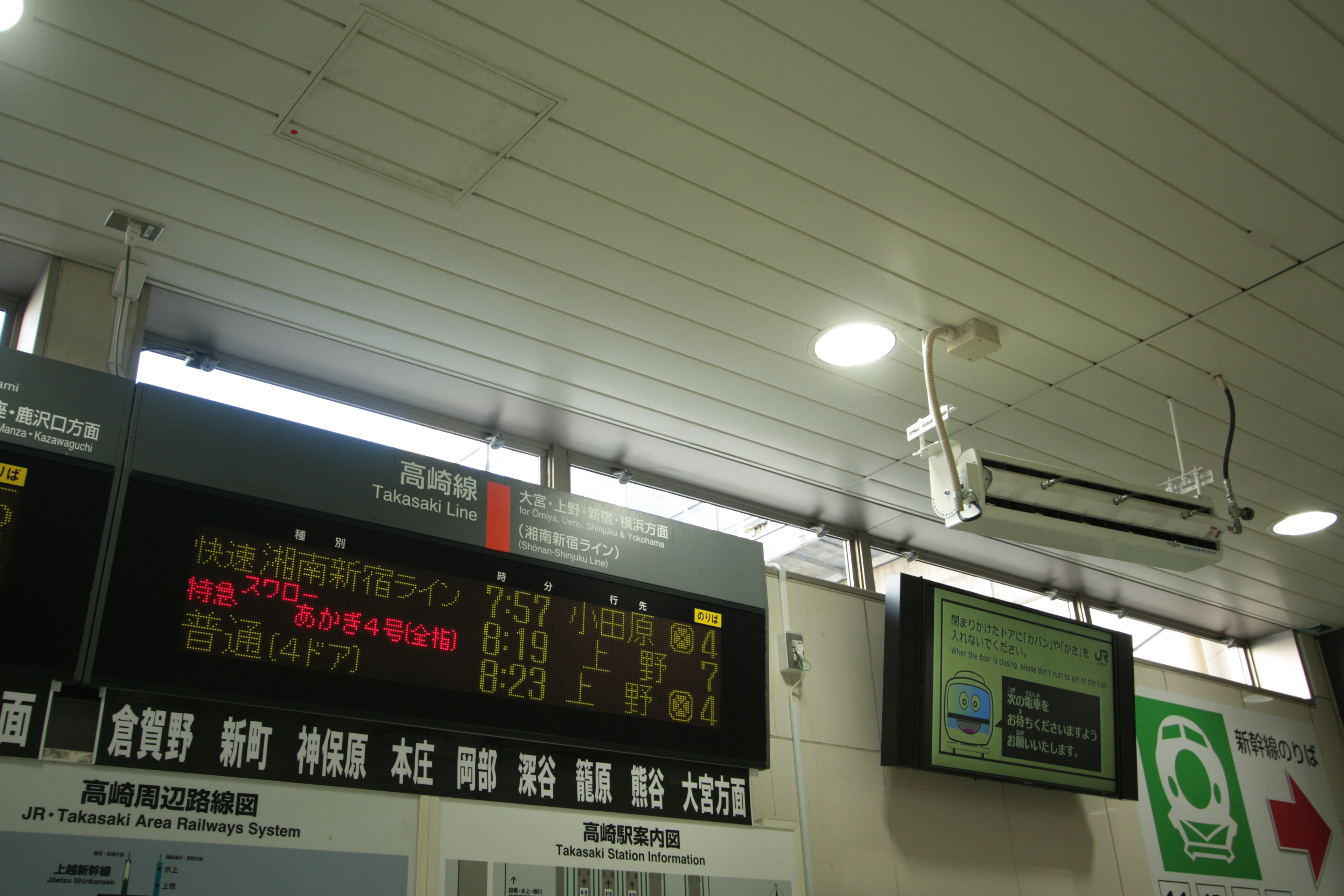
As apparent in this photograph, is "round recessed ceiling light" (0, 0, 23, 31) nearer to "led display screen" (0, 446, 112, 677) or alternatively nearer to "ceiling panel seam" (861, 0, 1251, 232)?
"led display screen" (0, 446, 112, 677)

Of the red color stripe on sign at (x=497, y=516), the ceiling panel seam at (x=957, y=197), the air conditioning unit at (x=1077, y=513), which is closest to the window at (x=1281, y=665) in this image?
the air conditioning unit at (x=1077, y=513)

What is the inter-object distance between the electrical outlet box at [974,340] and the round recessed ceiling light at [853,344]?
0.19 meters

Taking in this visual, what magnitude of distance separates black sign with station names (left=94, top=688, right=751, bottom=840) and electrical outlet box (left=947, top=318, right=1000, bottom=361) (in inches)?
60.0

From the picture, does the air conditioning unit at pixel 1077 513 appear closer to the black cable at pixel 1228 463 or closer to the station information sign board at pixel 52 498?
the black cable at pixel 1228 463

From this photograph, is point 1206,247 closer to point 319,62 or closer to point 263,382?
point 319,62

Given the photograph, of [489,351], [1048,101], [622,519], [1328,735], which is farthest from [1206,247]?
[1328,735]

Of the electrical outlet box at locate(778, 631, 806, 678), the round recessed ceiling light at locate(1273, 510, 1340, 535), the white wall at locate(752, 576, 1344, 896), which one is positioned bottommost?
the white wall at locate(752, 576, 1344, 896)

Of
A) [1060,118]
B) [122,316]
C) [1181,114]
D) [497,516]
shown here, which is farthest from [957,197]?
[122,316]

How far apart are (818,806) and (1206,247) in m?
2.21

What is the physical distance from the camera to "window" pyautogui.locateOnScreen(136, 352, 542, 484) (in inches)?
133

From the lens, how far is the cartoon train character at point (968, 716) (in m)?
3.92

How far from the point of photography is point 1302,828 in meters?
5.27

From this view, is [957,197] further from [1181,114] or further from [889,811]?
[889,811]

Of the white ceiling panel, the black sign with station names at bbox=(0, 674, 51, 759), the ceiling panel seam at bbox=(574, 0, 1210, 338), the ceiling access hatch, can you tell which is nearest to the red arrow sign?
the white ceiling panel
